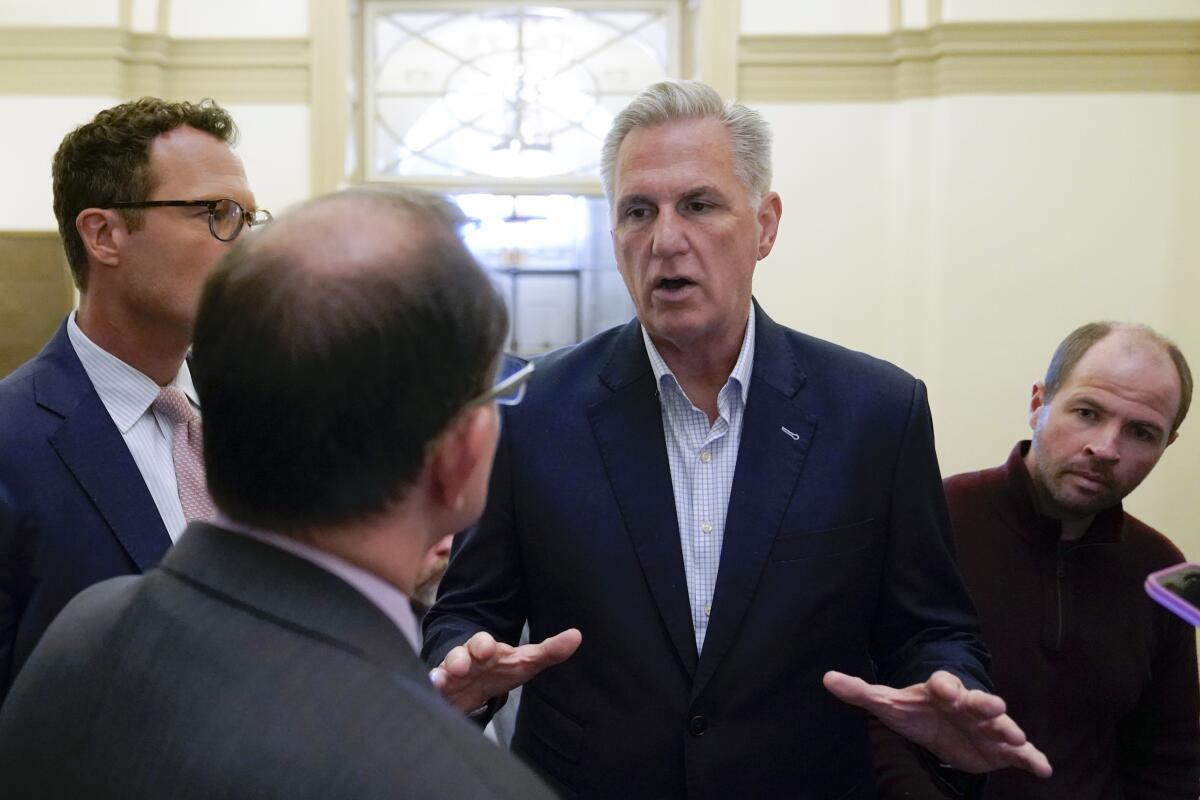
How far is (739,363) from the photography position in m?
1.97

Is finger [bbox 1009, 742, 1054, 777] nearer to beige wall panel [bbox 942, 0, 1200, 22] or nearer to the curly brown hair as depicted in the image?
the curly brown hair

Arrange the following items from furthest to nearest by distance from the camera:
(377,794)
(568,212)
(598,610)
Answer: (568,212), (598,610), (377,794)

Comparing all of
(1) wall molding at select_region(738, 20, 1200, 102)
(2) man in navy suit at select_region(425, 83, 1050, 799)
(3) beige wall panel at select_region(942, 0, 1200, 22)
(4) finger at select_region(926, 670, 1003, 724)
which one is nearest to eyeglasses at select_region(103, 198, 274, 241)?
(2) man in navy suit at select_region(425, 83, 1050, 799)

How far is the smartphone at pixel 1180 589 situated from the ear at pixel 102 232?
1618 mm

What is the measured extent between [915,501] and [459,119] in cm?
487

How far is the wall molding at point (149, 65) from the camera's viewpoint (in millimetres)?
5555

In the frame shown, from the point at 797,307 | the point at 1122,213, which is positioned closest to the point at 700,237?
the point at 797,307

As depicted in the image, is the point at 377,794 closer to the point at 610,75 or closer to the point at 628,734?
the point at 628,734

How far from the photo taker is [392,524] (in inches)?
36.4

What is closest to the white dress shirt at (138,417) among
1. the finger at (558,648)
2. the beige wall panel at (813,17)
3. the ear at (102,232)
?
the ear at (102,232)

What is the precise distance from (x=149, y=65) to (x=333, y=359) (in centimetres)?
546

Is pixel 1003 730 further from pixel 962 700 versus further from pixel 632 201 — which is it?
pixel 632 201

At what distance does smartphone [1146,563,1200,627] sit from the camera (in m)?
1.21

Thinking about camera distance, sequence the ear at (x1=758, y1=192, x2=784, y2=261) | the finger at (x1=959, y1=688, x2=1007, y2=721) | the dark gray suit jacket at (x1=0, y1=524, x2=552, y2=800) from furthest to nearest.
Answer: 1. the ear at (x1=758, y1=192, x2=784, y2=261)
2. the finger at (x1=959, y1=688, x2=1007, y2=721)
3. the dark gray suit jacket at (x1=0, y1=524, x2=552, y2=800)
